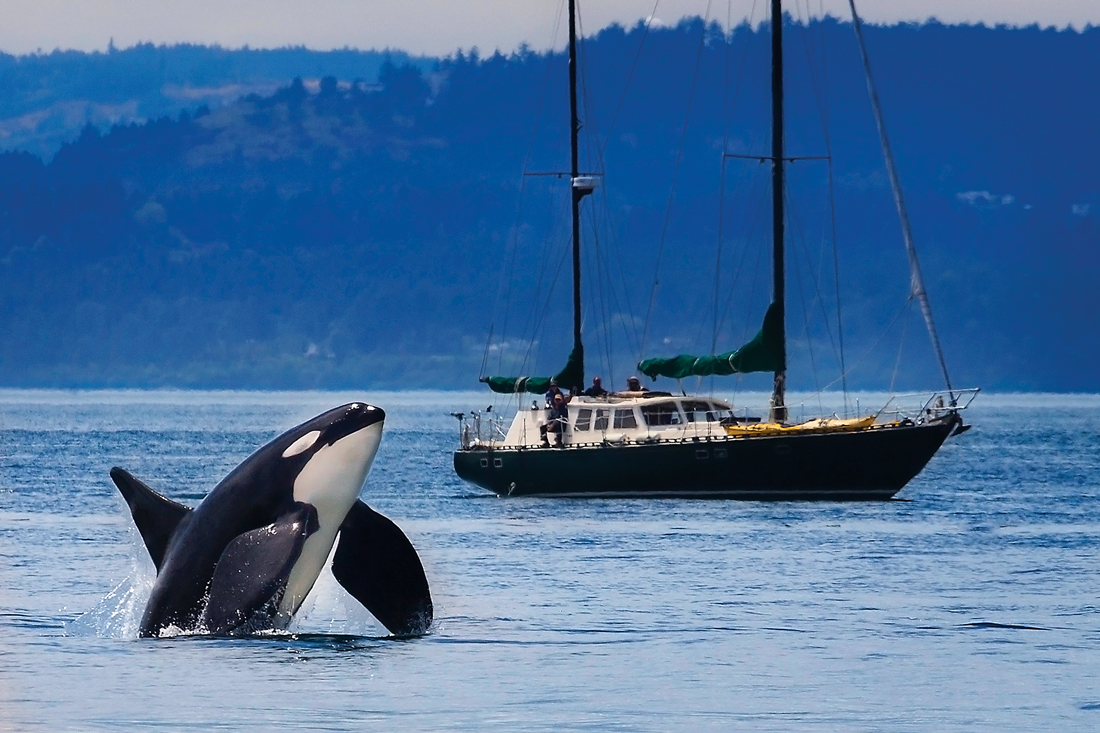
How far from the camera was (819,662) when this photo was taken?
21.7 metres

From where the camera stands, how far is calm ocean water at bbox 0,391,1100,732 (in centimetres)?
1844

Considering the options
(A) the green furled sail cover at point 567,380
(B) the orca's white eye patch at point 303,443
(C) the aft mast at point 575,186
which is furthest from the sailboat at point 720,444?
(B) the orca's white eye patch at point 303,443

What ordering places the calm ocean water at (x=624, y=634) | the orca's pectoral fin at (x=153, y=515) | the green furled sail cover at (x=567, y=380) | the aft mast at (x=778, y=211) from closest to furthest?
the calm ocean water at (x=624, y=634)
the orca's pectoral fin at (x=153, y=515)
the aft mast at (x=778, y=211)
the green furled sail cover at (x=567, y=380)

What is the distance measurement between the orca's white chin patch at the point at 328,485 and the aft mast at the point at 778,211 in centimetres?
3132

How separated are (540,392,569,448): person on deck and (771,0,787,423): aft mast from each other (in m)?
5.38

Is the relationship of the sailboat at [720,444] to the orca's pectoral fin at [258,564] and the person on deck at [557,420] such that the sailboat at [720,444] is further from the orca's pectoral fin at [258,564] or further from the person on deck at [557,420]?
the orca's pectoral fin at [258,564]

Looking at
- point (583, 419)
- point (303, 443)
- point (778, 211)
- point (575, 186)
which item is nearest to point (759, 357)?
point (778, 211)

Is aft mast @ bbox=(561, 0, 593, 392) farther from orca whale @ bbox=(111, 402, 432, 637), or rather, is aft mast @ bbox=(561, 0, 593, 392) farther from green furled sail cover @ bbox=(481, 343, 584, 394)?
orca whale @ bbox=(111, 402, 432, 637)

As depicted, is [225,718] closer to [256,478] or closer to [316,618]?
[256,478]

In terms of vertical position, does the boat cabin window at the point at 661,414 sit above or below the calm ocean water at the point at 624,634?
above

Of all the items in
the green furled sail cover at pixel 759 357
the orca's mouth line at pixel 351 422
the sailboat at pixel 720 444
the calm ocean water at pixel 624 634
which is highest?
the green furled sail cover at pixel 759 357

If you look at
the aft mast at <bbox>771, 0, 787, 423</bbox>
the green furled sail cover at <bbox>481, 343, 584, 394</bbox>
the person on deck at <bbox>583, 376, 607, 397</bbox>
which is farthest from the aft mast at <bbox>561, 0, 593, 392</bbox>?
the aft mast at <bbox>771, 0, 787, 423</bbox>

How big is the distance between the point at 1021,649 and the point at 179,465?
53682 millimetres

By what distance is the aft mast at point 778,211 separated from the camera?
50969 millimetres
